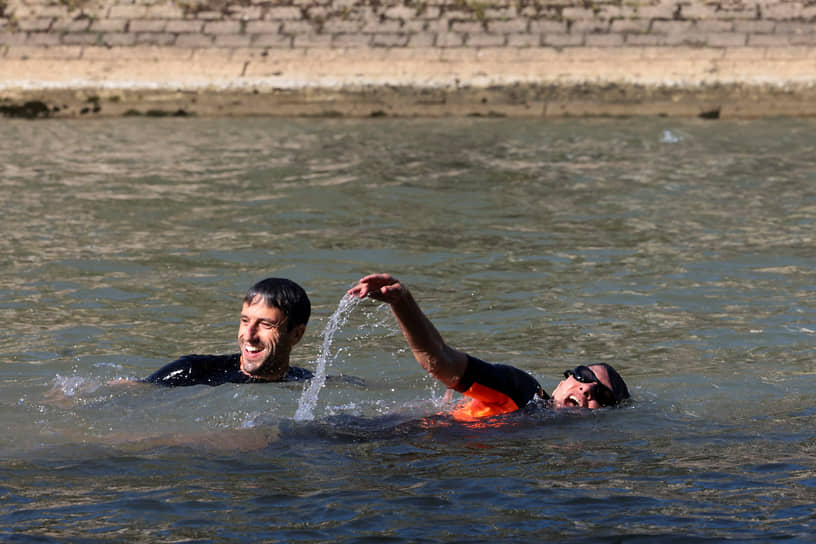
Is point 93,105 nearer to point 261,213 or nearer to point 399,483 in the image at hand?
point 261,213

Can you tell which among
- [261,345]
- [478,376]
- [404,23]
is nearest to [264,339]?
[261,345]

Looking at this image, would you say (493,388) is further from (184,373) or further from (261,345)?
(184,373)

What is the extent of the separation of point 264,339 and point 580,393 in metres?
1.75

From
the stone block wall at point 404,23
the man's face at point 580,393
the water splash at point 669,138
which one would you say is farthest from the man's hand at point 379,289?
the stone block wall at point 404,23

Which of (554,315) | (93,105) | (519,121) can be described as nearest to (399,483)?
(554,315)

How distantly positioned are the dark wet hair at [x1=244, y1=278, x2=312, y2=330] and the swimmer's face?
23mm

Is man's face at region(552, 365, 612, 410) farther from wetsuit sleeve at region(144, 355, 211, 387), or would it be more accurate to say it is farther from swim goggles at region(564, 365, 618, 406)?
wetsuit sleeve at region(144, 355, 211, 387)

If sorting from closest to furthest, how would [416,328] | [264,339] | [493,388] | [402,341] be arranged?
[416,328], [493,388], [264,339], [402,341]

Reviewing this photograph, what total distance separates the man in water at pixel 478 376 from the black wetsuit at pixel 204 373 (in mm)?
1260

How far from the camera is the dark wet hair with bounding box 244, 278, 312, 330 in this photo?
22.1ft

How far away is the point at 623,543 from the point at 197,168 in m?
12.5

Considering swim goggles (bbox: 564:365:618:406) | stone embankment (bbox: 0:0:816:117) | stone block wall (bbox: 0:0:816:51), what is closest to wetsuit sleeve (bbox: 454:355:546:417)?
swim goggles (bbox: 564:365:618:406)

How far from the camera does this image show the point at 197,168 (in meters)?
16.7

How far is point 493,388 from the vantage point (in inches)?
250
